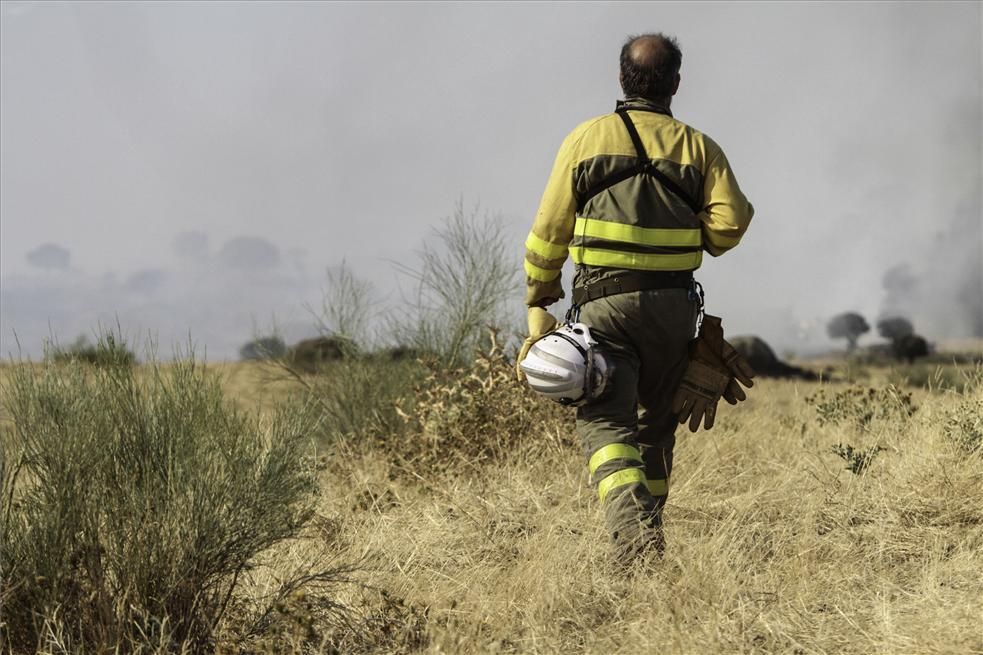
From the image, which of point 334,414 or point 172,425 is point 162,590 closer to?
point 172,425

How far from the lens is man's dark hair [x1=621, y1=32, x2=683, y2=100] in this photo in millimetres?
4992

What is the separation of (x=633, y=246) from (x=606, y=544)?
149 centimetres

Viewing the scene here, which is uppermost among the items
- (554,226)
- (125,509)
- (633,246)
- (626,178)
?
(626,178)

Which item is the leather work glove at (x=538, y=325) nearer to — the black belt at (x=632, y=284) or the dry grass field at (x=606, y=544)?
the black belt at (x=632, y=284)

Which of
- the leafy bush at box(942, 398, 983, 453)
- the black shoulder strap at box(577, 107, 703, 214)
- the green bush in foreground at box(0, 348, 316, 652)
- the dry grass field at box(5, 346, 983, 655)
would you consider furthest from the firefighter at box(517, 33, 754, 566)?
the leafy bush at box(942, 398, 983, 453)

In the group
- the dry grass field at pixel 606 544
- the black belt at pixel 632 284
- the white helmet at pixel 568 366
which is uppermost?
the black belt at pixel 632 284

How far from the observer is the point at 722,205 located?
193 inches

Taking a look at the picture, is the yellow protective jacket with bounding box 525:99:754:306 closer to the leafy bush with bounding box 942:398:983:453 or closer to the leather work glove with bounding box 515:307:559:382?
the leather work glove with bounding box 515:307:559:382

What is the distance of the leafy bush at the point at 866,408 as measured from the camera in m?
8.12

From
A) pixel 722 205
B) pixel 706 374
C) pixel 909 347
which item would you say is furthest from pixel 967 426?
pixel 909 347

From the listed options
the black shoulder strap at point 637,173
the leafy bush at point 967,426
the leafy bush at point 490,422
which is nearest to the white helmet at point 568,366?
the black shoulder strap at point 637,173

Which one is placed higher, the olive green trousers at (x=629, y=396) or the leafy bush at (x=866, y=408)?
the olive green trousers at (x=629, y=396)

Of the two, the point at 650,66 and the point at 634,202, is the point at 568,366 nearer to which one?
the point at 634,202

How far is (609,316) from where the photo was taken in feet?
15.9
